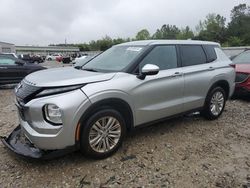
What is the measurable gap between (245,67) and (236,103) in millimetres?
1163

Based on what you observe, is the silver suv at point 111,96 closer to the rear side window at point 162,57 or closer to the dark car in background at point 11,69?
the rear side window at point 162,57

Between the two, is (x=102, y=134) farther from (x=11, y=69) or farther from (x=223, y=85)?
(x=11, y=69)

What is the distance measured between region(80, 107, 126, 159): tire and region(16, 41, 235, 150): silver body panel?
0.61ft

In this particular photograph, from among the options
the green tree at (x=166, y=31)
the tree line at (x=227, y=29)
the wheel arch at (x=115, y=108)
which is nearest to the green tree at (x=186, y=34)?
the tree line at (x=227, y=29)

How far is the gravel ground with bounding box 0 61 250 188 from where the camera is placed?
11.3ft

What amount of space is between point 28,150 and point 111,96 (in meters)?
1.31

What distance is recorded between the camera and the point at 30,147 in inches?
144

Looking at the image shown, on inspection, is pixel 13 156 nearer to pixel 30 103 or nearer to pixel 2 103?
pixel 30 103

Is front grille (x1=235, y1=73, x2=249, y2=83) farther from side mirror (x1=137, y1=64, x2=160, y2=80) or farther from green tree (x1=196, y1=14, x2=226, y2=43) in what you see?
green tree (x1=196, y1=14, x2=226, y2=43)

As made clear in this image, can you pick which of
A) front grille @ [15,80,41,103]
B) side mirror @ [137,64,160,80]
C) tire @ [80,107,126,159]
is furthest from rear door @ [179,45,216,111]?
front grille @ [15,80,41,103]

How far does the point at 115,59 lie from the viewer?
4746 millimetres

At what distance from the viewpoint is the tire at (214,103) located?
5.62m

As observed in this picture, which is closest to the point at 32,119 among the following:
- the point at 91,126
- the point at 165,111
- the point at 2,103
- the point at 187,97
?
the point at 91,126

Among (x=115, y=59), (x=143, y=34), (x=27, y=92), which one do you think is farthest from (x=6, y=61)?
(x=143, y=34)
